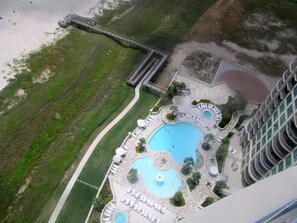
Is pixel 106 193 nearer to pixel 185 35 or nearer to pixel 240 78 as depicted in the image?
pixel 240 78

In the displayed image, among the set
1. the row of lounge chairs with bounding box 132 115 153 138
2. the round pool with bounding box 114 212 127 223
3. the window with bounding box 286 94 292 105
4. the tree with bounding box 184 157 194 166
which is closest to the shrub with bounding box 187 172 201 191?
the tree with bounding box 184 157 194 166

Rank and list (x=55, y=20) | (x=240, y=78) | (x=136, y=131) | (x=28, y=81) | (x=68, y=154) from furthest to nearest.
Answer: (x=55, y=20)
(x=240, y=78)
(x=28, y=81)
(x=136, y=131)
(x=68, y=154)

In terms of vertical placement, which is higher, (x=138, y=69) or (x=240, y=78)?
(x=240, y=78)

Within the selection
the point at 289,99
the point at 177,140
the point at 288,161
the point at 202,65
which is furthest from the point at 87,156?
the point at 289,99

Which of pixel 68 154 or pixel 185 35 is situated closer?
pixel 68 154

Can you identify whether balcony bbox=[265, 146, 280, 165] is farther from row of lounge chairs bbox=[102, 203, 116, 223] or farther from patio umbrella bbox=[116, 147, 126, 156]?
row of lounge chairs bbox=[102, 203, 116, 223]

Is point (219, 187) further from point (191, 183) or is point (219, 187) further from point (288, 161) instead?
point (288, 161)

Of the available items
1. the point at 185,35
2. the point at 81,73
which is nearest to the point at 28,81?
the point at 81,73
